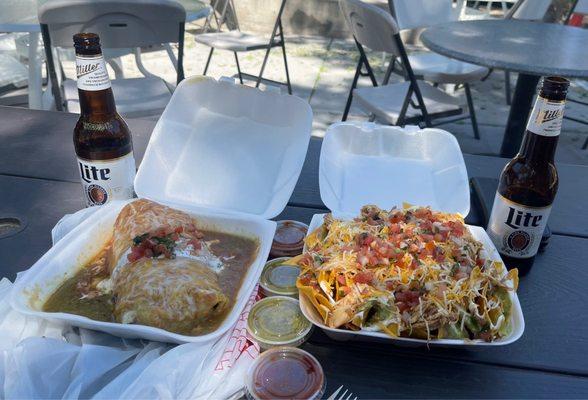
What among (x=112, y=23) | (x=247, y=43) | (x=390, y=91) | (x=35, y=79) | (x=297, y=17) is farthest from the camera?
(x=297, y=17)

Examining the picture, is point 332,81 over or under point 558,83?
under

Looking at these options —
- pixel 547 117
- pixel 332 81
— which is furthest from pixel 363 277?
pixel 332 81

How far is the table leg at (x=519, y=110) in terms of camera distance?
3.18 metres

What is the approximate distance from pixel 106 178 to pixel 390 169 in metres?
0.81

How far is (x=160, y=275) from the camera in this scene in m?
1.00

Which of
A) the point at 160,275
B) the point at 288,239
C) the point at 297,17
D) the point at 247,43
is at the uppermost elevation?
the point at 160,275

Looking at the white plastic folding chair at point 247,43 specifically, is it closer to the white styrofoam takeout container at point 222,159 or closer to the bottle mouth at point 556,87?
the white styrofoam takeout container at point 222,159

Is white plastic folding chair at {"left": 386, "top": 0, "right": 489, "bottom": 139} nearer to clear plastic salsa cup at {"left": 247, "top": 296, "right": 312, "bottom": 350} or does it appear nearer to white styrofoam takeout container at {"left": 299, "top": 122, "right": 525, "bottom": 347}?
white styrofoam takeout container at {"left": 299, "top": 122, "right": 525, "bottom": 347}

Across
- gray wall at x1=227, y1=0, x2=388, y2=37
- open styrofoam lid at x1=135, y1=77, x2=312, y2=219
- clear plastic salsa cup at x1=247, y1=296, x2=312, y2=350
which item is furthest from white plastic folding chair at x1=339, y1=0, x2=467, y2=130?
gray wall at x1=227, y1=0, x2=388, y2=37

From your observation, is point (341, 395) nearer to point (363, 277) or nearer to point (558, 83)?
point (363, 277)

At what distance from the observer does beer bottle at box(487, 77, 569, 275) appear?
1.15 m

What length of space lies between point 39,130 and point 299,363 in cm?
156

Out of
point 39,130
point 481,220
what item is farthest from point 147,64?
point 481,220

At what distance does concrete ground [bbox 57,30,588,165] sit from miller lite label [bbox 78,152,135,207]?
300 cm
